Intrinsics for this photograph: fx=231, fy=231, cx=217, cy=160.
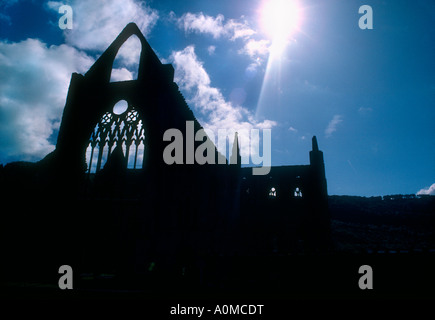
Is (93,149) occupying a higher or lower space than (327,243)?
higher

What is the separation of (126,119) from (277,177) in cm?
1562

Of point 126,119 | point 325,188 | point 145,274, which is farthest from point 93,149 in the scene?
point 325,188

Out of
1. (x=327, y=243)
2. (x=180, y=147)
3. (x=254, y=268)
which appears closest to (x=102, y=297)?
(x=254, y=268)

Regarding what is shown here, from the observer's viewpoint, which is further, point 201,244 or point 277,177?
point 277,177

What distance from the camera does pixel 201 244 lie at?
1119 centimetres

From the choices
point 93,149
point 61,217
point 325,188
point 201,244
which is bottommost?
point 201,244

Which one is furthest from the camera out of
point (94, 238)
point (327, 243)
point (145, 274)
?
point (327, 243)

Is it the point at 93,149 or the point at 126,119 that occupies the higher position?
the point at 126,119

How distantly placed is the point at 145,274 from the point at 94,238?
3.48 meters

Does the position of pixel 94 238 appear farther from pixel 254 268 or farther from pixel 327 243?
pixel 327 243

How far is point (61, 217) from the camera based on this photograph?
32.8ft

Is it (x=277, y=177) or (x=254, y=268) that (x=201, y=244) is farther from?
(x=277, y=177)
